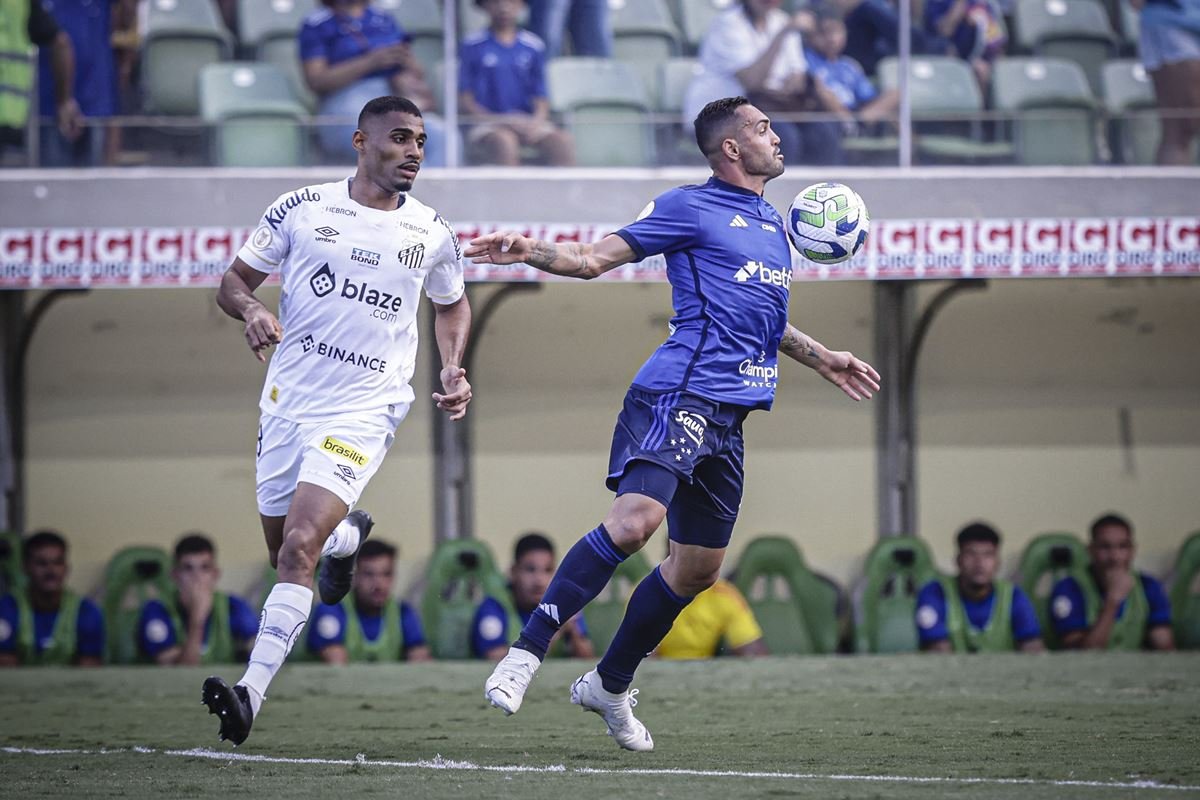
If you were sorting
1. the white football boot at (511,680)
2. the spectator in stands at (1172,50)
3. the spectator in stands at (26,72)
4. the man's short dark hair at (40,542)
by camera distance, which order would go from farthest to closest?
the spectator in stands at (1172,50) < the man's short dark hair at (40,542) < the spectator in stands at (26,72) < the white football boot at (511,680)

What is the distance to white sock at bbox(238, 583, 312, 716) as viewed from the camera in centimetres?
596

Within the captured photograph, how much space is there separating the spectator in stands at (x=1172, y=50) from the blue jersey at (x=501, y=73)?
13.1 feet

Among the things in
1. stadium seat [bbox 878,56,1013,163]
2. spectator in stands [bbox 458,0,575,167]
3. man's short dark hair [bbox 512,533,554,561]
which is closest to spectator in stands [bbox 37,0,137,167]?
spectator in stands [bbox 458,0,575,167]

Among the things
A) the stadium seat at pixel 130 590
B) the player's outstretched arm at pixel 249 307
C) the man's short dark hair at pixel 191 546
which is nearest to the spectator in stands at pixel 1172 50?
the man's short dark hair at pixel 191 546

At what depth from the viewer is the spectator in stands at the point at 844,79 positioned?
11602mm

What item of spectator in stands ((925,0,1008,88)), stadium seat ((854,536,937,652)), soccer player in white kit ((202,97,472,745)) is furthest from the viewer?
spectator in stands ((925,0,1008,88))

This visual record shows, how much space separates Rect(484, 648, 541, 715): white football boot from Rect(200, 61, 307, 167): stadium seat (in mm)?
6034

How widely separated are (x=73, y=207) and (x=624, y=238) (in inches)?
235

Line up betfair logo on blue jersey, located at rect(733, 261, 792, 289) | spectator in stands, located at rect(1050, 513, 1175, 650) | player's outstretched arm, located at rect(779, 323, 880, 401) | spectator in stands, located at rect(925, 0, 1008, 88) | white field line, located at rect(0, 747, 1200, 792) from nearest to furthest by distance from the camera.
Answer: white field line, located at rect(0, 747, 1200, 792) < betfair logo on blue jersey, located at rect(733, 261, 792, 289) < player's outstretched arm, located at rect(779, 323, 880, 401) < spectator in stands, located at rect(1050, 513, 1175, 650) < spectator in stands, located at rect(925, 0, 1008, 88)

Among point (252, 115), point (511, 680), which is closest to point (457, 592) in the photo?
point (252, 115)

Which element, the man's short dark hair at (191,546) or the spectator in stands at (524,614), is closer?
the spectator in stands at (524,614)

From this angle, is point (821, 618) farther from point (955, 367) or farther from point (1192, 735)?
point (1192, 735)

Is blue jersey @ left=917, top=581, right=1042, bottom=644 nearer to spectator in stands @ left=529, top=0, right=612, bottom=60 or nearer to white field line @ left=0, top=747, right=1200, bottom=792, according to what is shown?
spectator in stands @ left=529, top=0, right=612, bottom=60

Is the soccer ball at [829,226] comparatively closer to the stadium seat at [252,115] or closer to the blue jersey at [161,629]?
the stadium seat at [252,115]
